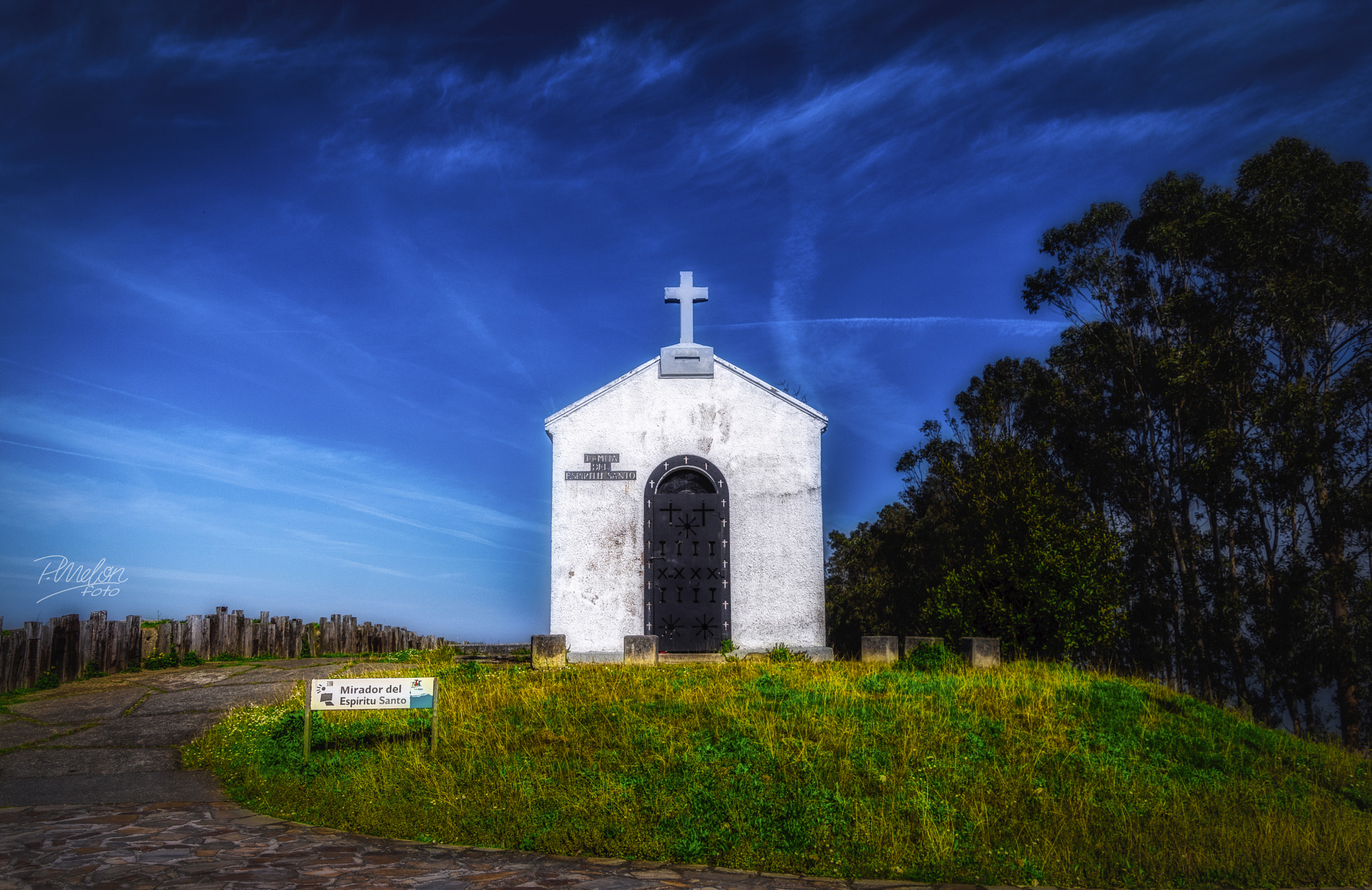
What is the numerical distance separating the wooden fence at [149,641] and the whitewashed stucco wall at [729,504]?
752cm

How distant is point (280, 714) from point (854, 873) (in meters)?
7.66

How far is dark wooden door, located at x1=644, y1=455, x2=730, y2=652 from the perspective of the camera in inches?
585

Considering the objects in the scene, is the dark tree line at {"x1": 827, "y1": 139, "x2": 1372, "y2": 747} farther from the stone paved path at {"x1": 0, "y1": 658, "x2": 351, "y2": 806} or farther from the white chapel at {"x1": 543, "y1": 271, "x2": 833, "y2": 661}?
the stone paved path at {"x1": 0, "y1": 658, "x2": 351, "y2": 806}

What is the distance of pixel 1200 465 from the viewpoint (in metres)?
20.9

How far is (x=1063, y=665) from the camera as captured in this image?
1352 cm

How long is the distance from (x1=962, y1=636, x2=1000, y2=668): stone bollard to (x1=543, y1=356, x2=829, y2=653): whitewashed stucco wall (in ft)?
8.16

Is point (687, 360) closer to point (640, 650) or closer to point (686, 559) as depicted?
point (686, 559)

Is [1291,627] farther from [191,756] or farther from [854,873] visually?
[191,756]

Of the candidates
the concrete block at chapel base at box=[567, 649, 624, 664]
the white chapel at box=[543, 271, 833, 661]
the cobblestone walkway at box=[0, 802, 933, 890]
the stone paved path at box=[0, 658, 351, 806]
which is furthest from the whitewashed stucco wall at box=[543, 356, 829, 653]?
the cobblestone walkway at box=[0, 802, 933, 890]

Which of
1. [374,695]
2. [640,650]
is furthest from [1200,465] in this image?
[374,695]

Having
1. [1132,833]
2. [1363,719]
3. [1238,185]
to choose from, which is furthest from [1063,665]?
[1238,185]

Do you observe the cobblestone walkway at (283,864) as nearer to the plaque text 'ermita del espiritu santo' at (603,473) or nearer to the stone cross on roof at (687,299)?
the plaque text 'ermita del espiritu santo' at (603,473)

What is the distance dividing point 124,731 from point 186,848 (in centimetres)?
568

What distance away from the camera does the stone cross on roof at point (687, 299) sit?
53.0 ft
